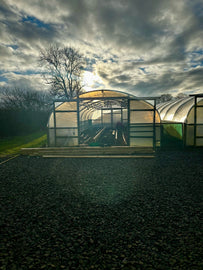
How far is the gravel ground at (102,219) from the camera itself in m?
2.65

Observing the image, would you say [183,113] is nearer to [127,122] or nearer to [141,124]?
[141,124]

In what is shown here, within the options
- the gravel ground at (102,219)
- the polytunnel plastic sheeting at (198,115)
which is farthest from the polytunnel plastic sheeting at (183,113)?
the gravel ground at (102,219)

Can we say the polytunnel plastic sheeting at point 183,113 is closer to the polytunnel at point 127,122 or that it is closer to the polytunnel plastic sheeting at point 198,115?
the polytunnel plastic sheeting at point 198,115

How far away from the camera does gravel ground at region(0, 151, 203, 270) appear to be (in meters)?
2.65

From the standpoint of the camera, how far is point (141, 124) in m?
11.5

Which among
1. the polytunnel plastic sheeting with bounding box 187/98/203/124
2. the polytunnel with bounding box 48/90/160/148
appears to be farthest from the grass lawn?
the polytunnel plastic sheeting with bounding box 187/98/203/124

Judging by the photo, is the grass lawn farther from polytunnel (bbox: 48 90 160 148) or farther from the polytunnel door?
the polytunnel door

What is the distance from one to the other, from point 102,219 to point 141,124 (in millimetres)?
8689

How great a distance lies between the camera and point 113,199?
4.55 m

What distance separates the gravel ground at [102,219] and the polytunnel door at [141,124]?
4.70 m

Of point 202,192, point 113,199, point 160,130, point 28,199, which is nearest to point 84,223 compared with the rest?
point 113,199

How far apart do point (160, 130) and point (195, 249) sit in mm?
9239

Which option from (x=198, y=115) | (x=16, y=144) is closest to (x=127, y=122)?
(x=198, y=115)

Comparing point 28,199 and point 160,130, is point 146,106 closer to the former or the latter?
point 160,130
